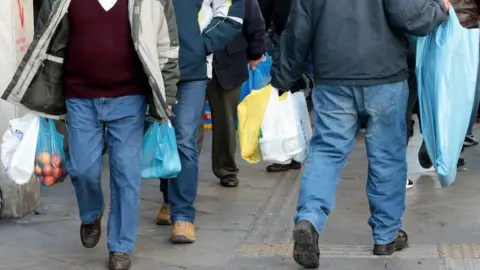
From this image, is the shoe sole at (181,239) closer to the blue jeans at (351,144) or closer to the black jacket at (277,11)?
the blue jeans at (351,144)

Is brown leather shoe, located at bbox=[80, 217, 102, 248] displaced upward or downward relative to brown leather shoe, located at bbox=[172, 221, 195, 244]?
upward

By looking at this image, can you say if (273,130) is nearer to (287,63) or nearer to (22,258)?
(287,63)

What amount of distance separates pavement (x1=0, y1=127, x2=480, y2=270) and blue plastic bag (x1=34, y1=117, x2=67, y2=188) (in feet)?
1.70

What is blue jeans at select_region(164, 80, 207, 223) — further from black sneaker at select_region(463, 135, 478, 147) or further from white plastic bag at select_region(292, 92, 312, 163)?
black sneaker at select_region(463, 135, 478, 147)

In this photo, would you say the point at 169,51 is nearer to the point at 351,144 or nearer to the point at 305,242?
the point at 351,144

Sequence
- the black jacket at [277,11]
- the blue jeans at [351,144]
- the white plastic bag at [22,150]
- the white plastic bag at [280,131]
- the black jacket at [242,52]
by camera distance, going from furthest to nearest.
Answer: the black jacket at [277,11], the black jacket at [242,52], the white plastic bag at [280,131], the white plastic bag at [22,150], the blue jeans at [351,144]

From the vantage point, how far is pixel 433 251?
19.8ft

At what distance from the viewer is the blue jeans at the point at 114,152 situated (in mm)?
5777

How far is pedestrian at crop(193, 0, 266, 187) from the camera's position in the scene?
319 inches

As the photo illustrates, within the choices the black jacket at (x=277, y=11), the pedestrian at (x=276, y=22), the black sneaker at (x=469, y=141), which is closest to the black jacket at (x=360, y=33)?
the pedestrian at (x=276, y=22)

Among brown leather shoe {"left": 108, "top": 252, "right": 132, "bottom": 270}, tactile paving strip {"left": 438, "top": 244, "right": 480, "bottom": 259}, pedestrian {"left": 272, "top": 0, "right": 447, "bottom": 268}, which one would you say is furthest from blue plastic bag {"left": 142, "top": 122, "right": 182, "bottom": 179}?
tactile paving strip {"left": 438, "top": 244, "right": 480, "bottom": 259}

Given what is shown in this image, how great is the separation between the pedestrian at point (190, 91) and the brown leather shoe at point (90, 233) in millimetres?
563

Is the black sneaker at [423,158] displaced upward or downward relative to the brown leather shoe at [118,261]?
downward

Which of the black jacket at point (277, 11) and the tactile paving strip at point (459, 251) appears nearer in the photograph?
the tactile paving strip at point (459, 251)
